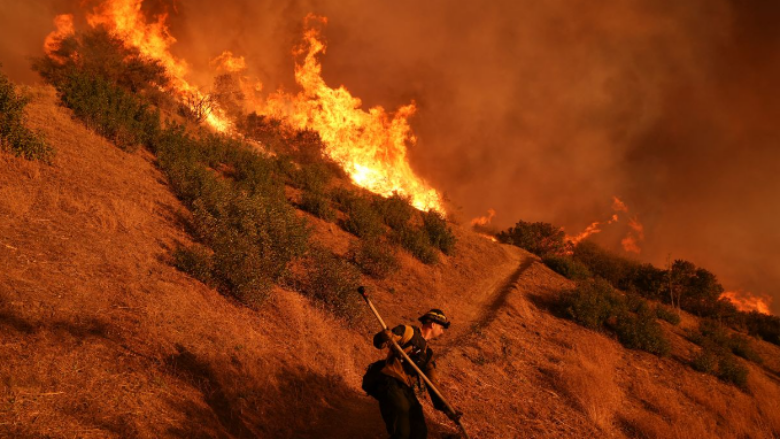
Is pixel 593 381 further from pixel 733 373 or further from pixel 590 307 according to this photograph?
pixel 733 373

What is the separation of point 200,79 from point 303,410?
27.7 meters

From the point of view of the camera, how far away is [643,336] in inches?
512

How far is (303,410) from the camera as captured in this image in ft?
18.2

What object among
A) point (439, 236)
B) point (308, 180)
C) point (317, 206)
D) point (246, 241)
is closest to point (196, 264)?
point (246, 241)

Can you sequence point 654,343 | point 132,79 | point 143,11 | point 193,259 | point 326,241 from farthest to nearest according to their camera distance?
point 143,11 → point 132,79 → point 326,241 → point 654,343 → point 193,259

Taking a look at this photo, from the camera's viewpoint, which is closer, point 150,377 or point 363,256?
point 150,377

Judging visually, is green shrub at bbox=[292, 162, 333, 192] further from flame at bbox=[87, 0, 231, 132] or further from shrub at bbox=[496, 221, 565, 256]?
shrub at bbox=[496, 221, 565, 256]

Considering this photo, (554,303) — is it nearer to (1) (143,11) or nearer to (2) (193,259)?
(2) (193,259)

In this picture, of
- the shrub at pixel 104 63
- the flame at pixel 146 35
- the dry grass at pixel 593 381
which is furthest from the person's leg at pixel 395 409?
the flame at pixel 146 35

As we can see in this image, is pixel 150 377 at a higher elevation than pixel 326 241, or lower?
lower

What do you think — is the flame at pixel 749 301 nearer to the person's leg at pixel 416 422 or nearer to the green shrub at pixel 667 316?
the green shrub at pixel 667 316

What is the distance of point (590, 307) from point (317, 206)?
41.6ft

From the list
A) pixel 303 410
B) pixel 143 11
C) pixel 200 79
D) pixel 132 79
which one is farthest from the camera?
pixel 200 79

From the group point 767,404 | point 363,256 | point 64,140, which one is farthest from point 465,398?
point 64,140
